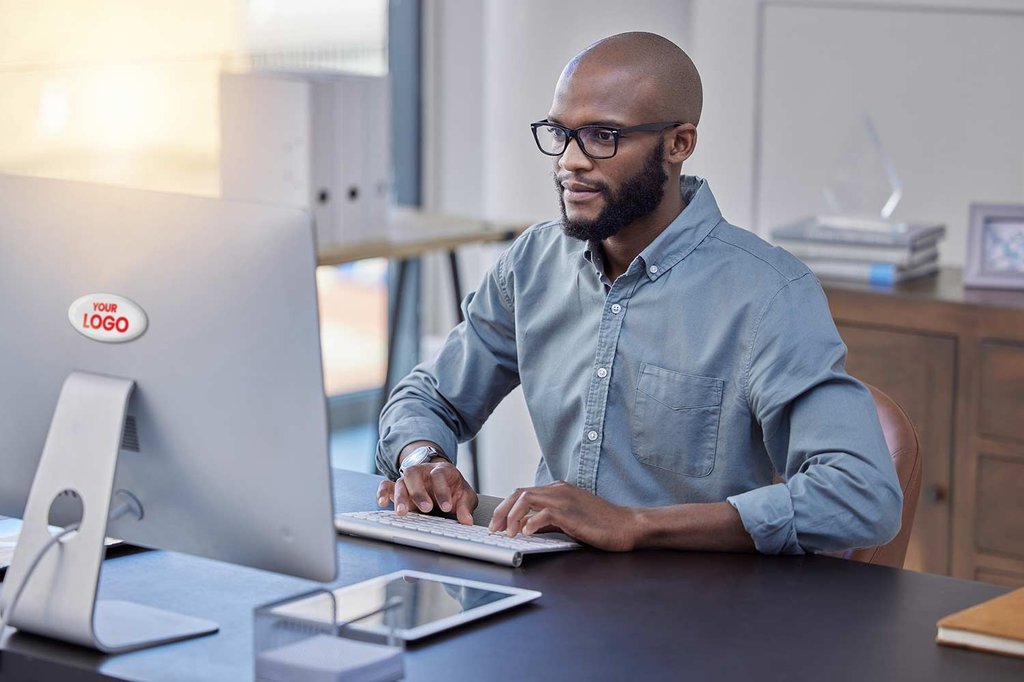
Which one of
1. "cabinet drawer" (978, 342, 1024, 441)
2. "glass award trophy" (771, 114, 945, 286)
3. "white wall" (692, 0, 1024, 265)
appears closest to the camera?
"cabinet drawer" (978, 342, 1024, 441)

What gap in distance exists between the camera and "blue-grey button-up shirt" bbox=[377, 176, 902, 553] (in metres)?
1.77

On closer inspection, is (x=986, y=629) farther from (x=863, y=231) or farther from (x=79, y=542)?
(x=863, y=231)

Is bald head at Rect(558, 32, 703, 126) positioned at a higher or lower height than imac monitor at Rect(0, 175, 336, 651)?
higher

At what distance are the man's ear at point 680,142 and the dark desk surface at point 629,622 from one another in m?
0.58

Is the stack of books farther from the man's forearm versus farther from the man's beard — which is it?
the man's forearm

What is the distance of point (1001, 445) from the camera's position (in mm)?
3141

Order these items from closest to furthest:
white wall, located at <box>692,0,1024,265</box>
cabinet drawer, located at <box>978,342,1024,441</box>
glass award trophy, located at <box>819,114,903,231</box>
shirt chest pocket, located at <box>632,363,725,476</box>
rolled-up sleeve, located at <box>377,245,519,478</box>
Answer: shirt chest pocket, located at <box>632,363,725,476</box> → rolled-up sleeve, located at <box>377,245,519,478</box> → cabinet drawer, located at <box>978,342,1024,441</box> → glass award trophy, located at <box>819,114,903,231</box> → white wall, located at <box>692,0,1024,265</box>

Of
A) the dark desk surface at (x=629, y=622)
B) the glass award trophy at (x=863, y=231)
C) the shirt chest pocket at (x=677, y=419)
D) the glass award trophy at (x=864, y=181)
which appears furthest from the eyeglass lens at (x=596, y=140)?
the glass award trophy at (x=864, y=181)

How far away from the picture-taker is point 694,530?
5.69 ft

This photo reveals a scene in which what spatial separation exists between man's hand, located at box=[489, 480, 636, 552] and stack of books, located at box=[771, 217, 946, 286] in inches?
68.5

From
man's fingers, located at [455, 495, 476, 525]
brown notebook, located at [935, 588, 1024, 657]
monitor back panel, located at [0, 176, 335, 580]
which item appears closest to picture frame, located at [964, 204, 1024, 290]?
man's fingers, located at [455, 495, 476, 525]

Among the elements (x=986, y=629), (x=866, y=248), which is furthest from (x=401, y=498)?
(x=866, y=248)

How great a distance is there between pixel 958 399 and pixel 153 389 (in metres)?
2.16

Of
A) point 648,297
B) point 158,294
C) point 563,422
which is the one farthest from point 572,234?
point 158,294
